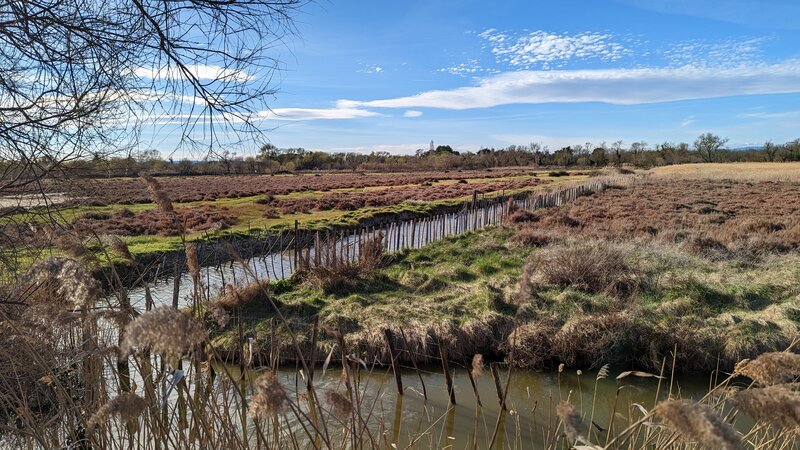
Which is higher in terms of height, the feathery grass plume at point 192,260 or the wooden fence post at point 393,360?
the feathery grass plume at point 192,260

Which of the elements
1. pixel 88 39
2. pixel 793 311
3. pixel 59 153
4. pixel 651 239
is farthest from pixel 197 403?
pixel 651 239

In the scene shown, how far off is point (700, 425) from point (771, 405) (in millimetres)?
284

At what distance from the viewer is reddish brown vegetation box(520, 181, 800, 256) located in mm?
15766

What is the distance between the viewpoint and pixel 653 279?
12.0 meters

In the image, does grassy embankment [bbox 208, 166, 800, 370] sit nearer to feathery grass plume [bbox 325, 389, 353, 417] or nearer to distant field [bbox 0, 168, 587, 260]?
distant field [bbox 0, 168, 587, 260]

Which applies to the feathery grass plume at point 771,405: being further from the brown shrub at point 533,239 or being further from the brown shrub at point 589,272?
the brown shrub at point 533,239

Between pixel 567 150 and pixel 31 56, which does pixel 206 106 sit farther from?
pixel 567 150

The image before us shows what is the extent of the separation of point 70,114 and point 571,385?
7.83 metres

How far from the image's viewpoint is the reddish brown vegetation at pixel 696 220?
51.7 feet

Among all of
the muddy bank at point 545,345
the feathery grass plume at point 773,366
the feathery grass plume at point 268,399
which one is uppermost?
the feathery grass plume at point 268,399

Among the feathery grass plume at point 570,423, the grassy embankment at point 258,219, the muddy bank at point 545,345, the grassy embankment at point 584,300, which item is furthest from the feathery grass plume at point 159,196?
the grassy embankment at point 258,219

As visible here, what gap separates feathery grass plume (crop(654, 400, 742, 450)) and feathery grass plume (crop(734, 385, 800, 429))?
0.17 metres

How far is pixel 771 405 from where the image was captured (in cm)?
116

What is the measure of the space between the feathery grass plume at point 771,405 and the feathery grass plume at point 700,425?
6.7 inches
